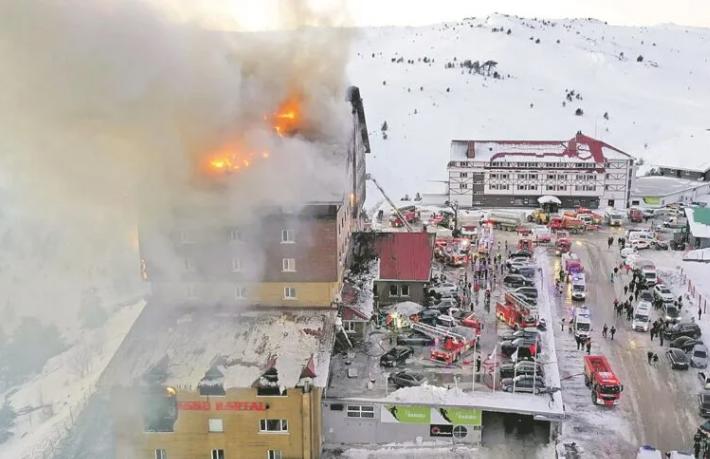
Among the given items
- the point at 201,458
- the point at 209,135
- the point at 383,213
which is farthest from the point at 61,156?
the point at 383,213

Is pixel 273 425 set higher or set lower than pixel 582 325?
lower

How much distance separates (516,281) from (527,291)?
2.33m

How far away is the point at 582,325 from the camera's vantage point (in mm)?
28953

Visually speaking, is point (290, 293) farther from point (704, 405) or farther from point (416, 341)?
point (704, 405)

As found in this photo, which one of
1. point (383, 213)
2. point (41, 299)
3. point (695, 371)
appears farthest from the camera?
point (383, 213)

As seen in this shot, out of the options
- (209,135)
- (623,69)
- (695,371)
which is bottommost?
(695,371)

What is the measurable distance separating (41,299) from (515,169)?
32.1 m

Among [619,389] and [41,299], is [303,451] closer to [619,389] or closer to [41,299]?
[619,389]

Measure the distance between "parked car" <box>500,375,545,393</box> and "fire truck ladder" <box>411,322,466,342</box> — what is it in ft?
10.2

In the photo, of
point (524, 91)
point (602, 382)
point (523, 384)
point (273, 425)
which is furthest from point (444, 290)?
point (524, 91)

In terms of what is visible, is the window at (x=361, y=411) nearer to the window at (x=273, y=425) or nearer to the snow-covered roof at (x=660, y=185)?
the window at (x=273, y=425)

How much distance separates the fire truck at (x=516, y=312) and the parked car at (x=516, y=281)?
4.03 metres

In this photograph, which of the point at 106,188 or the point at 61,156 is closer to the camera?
the point at 61,156

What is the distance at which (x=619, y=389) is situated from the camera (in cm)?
2372
